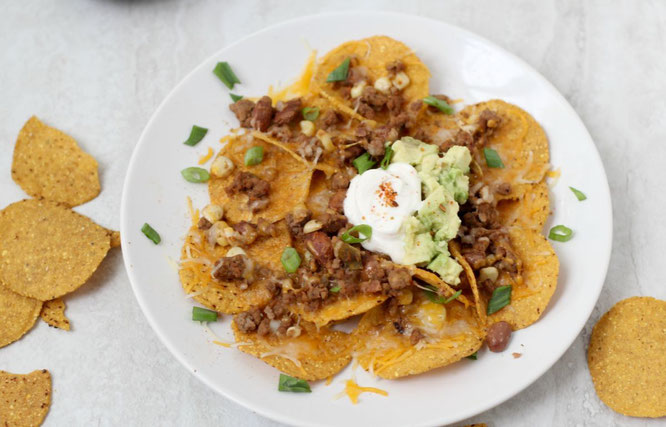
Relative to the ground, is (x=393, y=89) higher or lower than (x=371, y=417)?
higher

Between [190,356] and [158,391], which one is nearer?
[190,356]

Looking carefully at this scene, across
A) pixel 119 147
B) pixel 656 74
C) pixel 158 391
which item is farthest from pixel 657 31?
pixel 158 391

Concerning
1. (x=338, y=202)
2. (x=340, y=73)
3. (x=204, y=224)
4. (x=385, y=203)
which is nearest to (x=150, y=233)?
(x=204, y=224)

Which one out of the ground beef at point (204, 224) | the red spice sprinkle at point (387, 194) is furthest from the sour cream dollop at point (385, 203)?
the ground beef at point (204, 224)

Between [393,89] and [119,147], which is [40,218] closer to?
[119,147]

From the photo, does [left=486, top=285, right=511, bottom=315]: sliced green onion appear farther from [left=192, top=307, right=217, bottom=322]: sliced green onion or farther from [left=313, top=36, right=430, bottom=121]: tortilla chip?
[left=192, top=307, right=217, bottom=322]: sliced green onion

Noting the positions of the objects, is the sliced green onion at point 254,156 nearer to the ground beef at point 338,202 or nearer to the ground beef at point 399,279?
the ground beef at point 338,202
